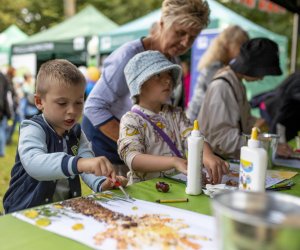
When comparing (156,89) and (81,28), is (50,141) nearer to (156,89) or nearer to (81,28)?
(156,89)

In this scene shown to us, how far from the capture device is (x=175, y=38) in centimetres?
191

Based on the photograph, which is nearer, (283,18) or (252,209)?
(252,209)

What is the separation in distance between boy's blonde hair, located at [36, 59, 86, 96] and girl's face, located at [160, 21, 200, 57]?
62 centimetres

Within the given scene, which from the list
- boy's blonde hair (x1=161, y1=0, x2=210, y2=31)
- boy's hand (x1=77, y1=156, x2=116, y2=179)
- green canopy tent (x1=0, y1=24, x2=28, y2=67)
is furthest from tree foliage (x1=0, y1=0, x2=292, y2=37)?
boy's hand (x1=77, y1=156, x2=116, y2=179)

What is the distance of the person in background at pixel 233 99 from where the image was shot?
6.73 feet

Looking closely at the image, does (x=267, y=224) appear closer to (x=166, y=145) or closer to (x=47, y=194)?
(x=47, y=194)

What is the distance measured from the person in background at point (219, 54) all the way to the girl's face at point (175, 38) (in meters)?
0.87

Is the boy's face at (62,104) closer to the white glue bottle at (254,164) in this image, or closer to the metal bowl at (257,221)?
the white glue bottle at (254,164)

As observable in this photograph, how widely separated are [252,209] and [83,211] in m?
0.54

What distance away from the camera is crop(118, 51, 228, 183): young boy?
62.0 inches

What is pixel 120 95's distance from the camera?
1.94m

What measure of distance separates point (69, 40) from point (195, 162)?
871 centimetres

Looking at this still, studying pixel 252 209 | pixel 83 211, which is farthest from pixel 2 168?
pixel 252 209

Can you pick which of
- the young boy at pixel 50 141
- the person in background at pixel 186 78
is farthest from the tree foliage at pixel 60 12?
the young boy at pixel 50 141
